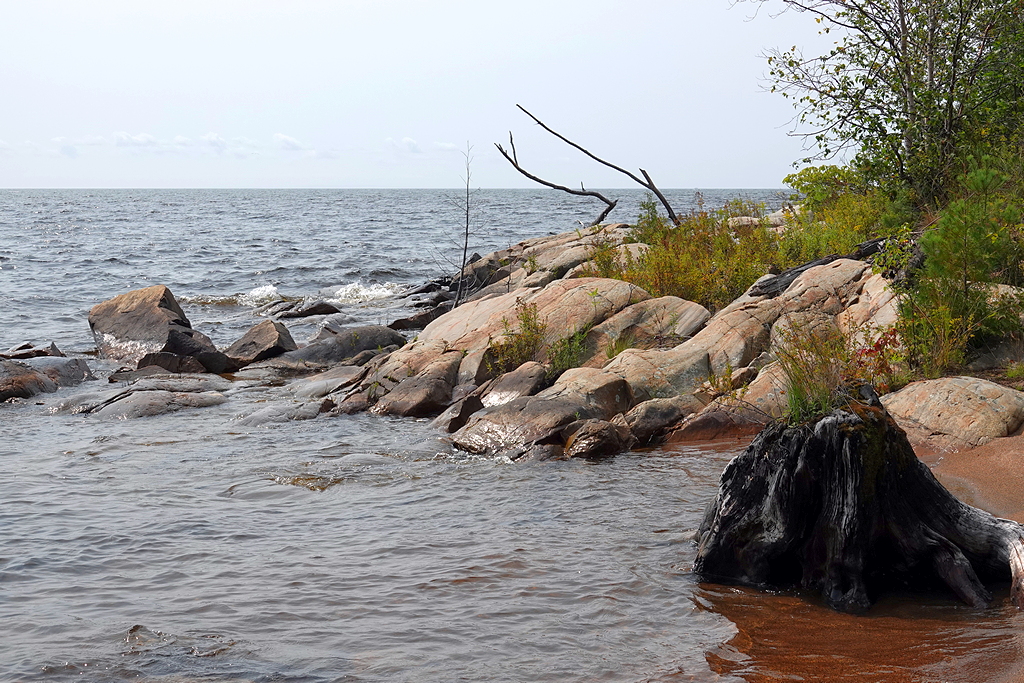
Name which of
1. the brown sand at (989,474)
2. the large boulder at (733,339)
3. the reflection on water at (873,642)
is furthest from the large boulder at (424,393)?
the reflection on water at (873,642)

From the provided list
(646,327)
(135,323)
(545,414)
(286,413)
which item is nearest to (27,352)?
(135,323)

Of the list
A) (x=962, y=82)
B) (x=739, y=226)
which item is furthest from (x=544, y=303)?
(x=962, y=82)

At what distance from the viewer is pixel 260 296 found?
86.5ft

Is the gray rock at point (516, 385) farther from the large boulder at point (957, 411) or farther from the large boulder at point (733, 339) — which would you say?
the large boulder at point (957, 411)

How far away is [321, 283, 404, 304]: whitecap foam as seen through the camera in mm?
26312

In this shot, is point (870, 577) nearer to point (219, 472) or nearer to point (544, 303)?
point (219, 472)

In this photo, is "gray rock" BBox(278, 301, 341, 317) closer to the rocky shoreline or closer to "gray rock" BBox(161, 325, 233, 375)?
the rocky shoreline

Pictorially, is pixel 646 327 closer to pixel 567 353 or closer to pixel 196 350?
pixel 567 353

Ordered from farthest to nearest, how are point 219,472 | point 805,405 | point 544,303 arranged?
point 544,303
point 219,472
point 805,405

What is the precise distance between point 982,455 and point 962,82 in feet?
25.4

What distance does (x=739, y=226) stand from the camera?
15.7 m

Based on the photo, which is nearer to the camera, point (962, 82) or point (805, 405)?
point (805, 405)

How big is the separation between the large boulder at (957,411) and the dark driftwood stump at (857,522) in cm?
244

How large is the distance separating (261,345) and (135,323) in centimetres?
314
